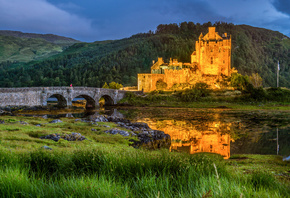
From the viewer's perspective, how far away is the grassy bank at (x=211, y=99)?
66.6 meters

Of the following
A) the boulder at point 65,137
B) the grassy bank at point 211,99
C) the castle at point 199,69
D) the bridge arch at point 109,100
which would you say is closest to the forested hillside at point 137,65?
the castle at point 199,69

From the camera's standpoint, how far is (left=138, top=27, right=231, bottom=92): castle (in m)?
85.9

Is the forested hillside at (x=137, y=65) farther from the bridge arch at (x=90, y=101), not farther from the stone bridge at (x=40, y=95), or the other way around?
the stone bridge at (x=40, y=95)

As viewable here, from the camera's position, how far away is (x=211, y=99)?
234ft

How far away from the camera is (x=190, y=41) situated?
554 feet

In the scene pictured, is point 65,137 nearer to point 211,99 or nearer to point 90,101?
point 90,101

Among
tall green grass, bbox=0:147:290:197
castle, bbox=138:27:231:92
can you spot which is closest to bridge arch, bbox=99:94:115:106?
castle, bbox=138:27:231:92

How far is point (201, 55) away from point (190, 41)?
81.1 meters

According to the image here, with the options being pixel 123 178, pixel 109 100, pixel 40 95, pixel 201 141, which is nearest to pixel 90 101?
pixel 109 100

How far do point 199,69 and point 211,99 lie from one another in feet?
75.2

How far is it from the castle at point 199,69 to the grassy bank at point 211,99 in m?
9.23

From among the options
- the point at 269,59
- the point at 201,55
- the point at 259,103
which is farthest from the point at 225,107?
the point at 269,59

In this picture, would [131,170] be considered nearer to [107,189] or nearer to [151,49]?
[107,189]

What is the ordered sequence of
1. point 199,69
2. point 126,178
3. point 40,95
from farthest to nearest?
point 199,69
point 40,95
point 126,178
